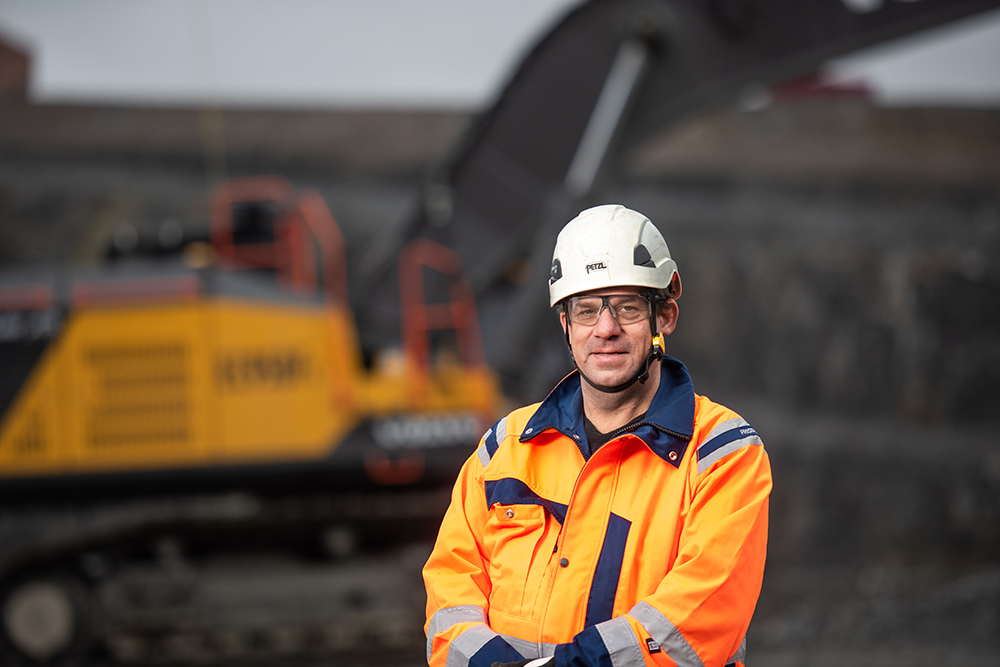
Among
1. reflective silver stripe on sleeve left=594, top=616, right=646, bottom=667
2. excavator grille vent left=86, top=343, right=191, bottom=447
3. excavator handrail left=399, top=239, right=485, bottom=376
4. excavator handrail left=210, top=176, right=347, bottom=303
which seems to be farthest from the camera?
excavator handrail left=210, top=176, right=347, bottom=303

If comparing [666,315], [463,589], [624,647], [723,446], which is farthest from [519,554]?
[666,315]

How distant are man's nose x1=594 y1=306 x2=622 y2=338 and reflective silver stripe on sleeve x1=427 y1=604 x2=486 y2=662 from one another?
0.55 metres

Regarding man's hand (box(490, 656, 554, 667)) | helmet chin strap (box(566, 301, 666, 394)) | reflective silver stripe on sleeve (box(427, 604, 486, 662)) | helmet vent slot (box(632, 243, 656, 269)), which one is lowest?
man's hand (box(490, 656, 554, 667))

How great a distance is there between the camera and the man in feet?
4.52

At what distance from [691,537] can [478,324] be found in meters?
4.29

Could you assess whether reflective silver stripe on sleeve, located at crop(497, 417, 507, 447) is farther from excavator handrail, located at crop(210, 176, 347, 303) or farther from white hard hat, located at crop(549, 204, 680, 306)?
excavator handrail, located at crop(210, 176, 347, 303)

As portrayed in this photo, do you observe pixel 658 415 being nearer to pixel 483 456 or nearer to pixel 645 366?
pixel 645 366

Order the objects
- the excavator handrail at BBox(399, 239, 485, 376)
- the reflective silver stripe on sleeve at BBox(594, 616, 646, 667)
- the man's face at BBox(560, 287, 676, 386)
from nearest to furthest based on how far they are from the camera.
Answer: the reflective silver stripe on sleeve at BBox(594, 616, 646, 667) < the man's face at BBox(560, 287, 676, 386) < the excavator handrail at BBox(399, 239, 485, 376)

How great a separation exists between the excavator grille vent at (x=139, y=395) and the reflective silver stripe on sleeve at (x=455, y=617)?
13.1 feet

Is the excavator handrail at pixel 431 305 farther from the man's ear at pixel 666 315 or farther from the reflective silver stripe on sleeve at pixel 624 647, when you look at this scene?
the reflective silver stripe on sleeve at pixel 624 647

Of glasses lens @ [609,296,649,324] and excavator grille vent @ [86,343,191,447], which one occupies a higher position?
Result: excavator grille vent @ [86,343,191,447]

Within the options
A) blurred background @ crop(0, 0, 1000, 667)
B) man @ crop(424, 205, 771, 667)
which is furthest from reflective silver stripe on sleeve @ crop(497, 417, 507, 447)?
blurred background @ crop(0, 0, 1000, 667)

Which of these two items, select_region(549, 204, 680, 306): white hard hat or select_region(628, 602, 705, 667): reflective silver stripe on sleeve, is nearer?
select_region(628, 602, 705, 667): reflective silver stripe on sleeve

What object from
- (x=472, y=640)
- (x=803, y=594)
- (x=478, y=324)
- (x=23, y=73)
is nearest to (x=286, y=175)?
(x=23, y=73)
